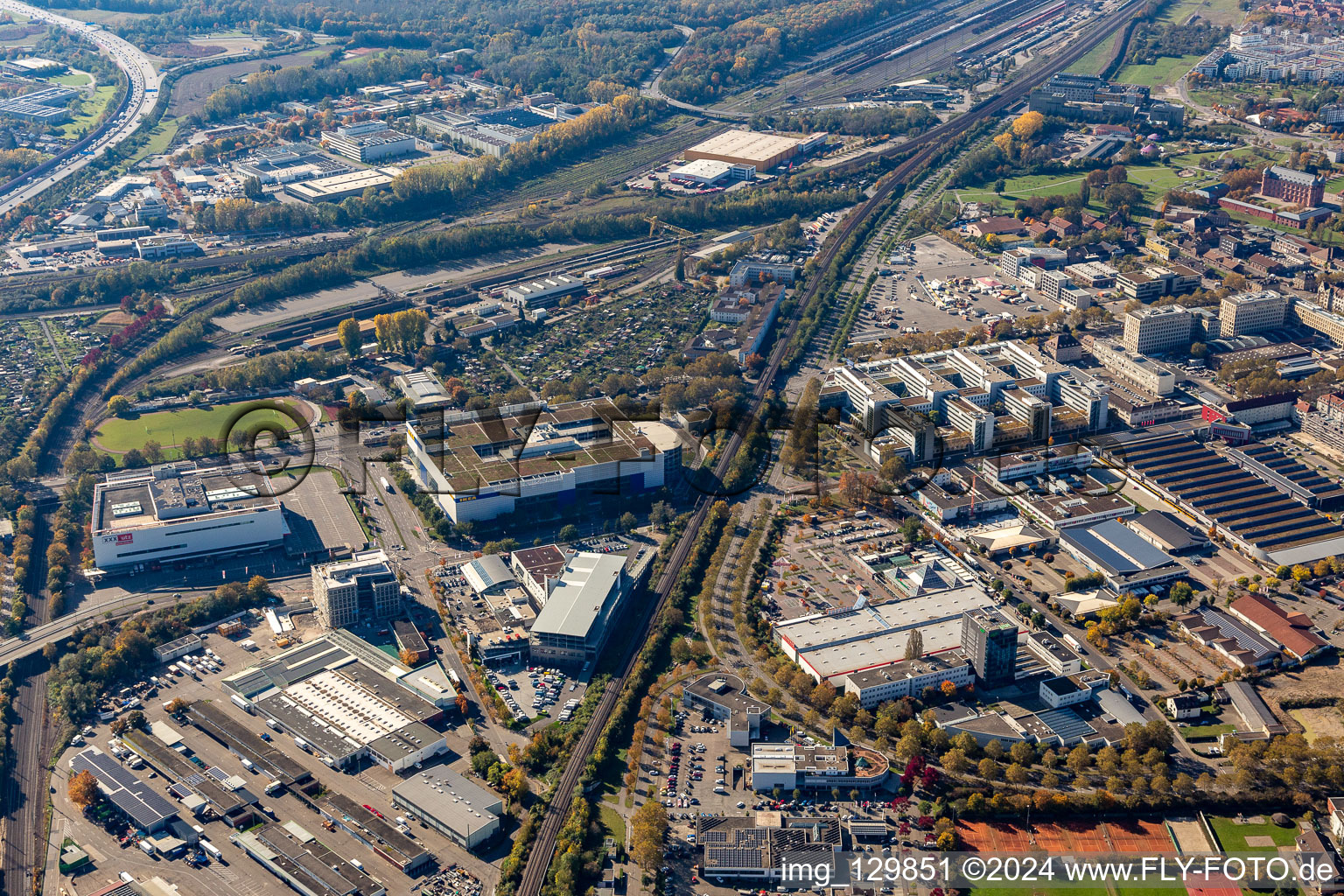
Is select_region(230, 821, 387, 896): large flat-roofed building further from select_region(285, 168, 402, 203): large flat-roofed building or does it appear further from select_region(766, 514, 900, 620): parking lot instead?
select_region(285, 168, 402, 203): large flat-roofed building

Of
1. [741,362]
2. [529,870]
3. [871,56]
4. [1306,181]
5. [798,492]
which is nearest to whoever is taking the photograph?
[529,870]

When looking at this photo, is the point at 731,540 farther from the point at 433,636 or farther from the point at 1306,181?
the point at 1306,181

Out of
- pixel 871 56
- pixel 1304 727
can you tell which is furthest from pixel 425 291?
pixel 871 56

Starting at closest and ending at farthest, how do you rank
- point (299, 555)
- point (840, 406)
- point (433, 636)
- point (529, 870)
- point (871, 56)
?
point (529, 870)
point (433, 636)
point (299, 555)
point (840, 406)
point (871, 56)

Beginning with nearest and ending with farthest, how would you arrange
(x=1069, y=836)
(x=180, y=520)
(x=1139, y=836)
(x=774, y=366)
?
(x=1139, y=836) → (x=1069, y=836) → (x=180, y=520) → (x=774, y=366)

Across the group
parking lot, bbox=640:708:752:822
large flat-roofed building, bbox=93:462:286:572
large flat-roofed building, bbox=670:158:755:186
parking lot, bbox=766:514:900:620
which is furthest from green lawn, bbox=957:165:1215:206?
parking lot, bbox=640:708:752:822

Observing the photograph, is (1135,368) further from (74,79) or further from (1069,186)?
(74,79)

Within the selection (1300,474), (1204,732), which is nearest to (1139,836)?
(1204,732)
